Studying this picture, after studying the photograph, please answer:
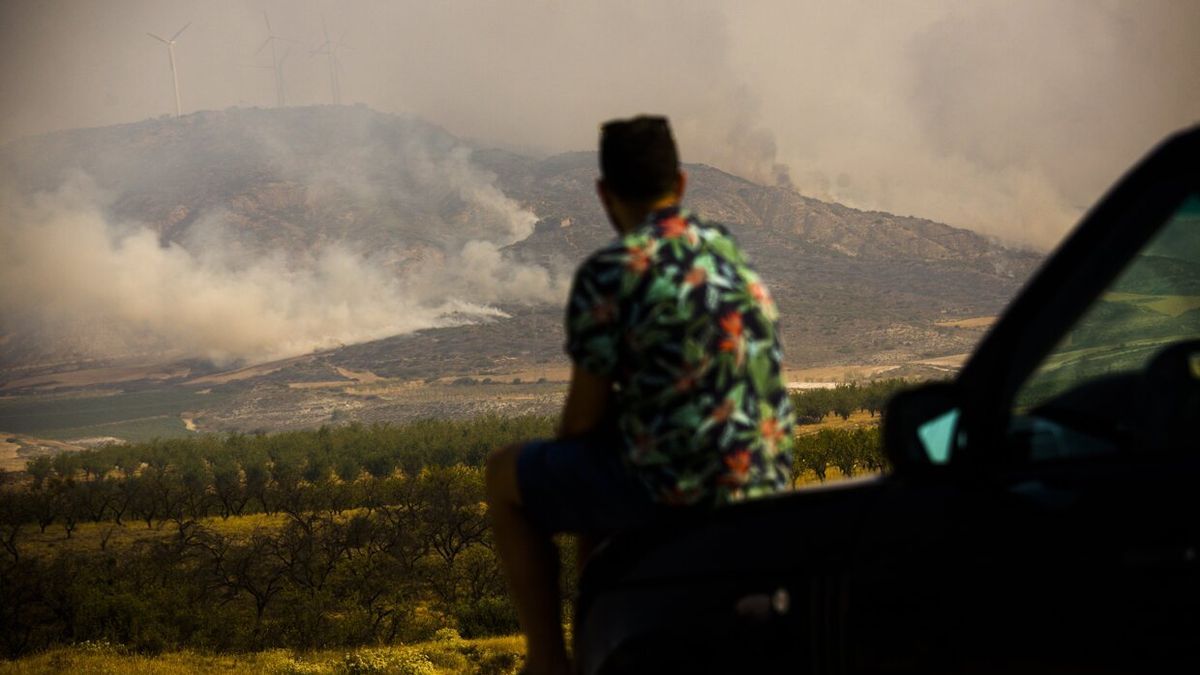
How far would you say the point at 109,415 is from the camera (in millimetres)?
180000

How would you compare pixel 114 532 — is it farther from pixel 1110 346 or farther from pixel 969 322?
pixel 969 322

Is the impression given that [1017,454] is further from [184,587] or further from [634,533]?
[184,587]

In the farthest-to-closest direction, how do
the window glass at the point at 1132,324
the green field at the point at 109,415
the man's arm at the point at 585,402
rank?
the green field at the point at 109,415
the man's arm at the point at 585,402
the window glass at the point at 1132,324

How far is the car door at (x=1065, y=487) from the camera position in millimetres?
1808

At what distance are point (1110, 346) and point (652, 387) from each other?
0.80 m

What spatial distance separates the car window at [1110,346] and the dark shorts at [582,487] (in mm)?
757

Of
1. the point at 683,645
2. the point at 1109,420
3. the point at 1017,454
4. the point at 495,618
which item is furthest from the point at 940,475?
the point at 495,618

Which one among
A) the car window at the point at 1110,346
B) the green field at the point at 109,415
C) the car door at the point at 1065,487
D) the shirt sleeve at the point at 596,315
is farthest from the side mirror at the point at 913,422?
Answer: the green field at the point at 109,415

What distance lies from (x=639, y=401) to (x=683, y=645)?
468 millimetres

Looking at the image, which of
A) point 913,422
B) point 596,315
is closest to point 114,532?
point 596,315

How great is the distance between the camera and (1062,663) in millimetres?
1817

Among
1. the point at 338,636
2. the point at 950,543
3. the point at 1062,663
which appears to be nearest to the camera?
the point at 1062,663

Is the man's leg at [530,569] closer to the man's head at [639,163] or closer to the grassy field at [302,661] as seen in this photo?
the man's head at [639,163]

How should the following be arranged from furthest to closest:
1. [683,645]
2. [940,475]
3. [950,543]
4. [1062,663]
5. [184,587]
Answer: [184,587], [683,645], [940,475], [950,543], [1062,663]
